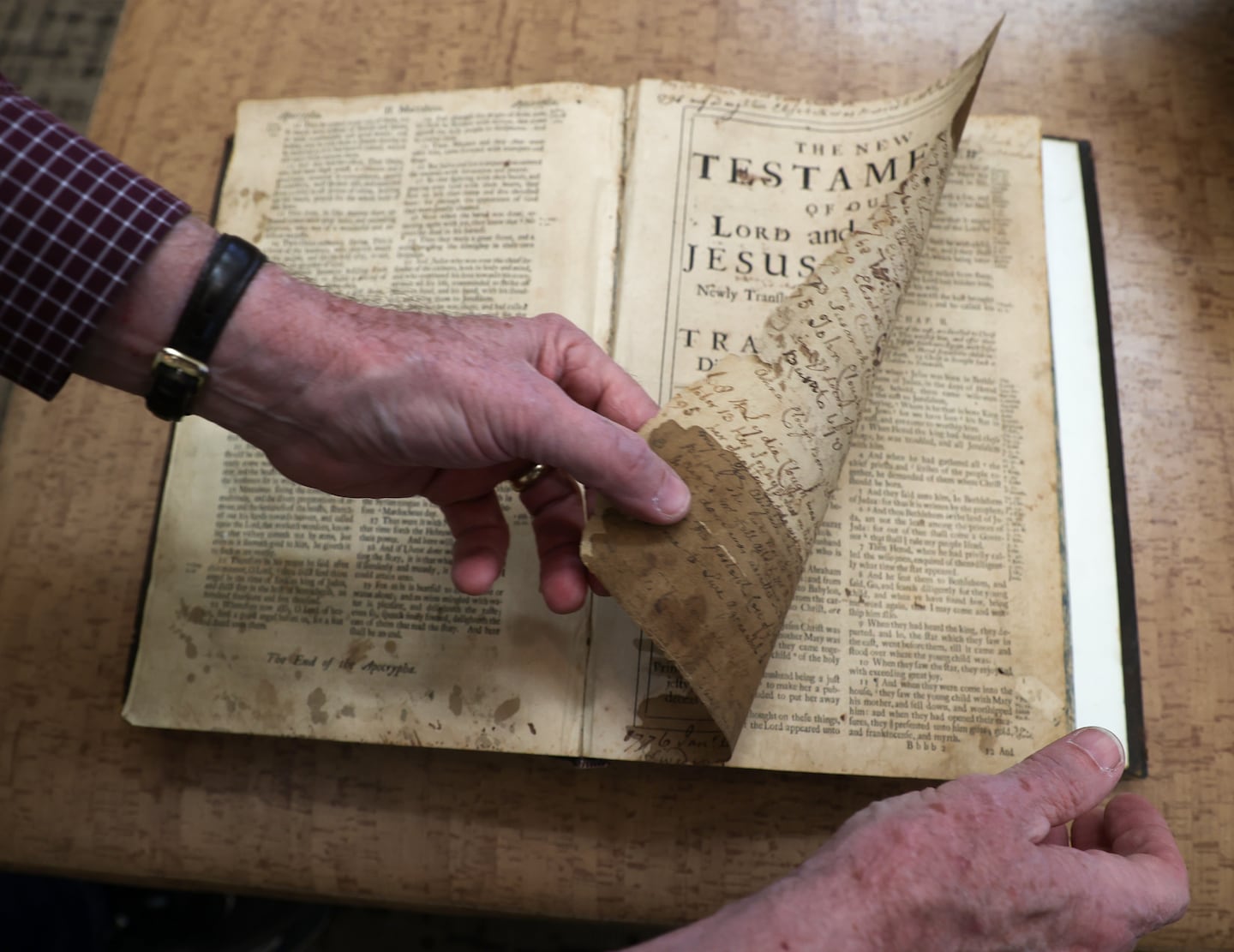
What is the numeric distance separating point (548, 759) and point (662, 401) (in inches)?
14.3

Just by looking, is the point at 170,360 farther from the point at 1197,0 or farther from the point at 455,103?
the point at 1197,0

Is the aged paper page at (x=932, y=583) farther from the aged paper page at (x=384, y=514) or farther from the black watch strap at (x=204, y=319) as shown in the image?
the black watch strap at (x=204, y=319)

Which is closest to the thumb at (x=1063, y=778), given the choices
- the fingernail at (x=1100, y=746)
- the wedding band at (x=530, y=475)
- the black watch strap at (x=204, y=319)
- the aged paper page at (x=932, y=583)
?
the fingernail at (x=1100, y=746)

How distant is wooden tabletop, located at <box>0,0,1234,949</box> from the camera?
765mm

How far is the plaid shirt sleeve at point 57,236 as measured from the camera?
1.84ft

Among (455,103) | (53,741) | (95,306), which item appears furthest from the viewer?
(455,103)

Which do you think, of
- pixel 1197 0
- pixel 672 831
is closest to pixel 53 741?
pixel 672 831

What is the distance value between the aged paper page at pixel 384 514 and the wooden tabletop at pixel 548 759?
0.07 meters

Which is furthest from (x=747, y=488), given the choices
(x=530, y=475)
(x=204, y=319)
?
(x=204, y=319)

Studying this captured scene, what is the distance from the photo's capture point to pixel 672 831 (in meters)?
0.76

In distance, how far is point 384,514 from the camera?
31.9 inches

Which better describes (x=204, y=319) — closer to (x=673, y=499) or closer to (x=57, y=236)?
(x=57, y=236)

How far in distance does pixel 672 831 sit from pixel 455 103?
812mm

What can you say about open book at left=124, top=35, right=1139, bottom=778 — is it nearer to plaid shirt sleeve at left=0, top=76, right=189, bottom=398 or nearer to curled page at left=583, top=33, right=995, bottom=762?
curled page at left=583, top=33, right=995, bottom=762
